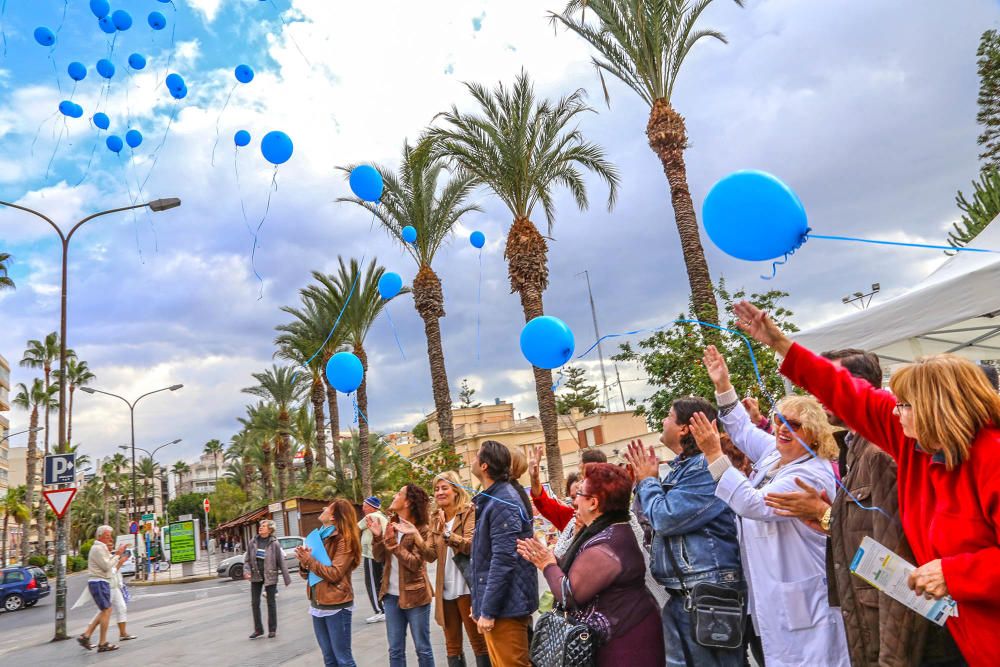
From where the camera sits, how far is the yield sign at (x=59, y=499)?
13180 mm

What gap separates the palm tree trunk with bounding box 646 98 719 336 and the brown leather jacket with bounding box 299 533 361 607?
Answer: 9.57m

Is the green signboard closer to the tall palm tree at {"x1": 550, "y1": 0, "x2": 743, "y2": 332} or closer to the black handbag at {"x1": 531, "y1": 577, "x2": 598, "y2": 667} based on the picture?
the tall palm tree at {"x1": 550, "y1": 0, "x2": 743, "y2": 332}

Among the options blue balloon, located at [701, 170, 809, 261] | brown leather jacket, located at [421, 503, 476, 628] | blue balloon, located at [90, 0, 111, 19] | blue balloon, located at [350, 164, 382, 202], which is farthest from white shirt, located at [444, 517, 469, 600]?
blue balloon, located at [90, 0, 111, 19]

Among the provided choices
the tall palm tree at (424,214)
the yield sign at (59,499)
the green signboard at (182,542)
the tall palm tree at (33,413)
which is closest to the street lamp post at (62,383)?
the yield sign at (59,499)

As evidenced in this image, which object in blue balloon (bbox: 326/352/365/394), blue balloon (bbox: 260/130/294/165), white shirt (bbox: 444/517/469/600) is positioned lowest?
white shirt (bbox: 444/517/469/600)

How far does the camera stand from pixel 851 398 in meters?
2.62

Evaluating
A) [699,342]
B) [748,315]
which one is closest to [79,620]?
[699,342]

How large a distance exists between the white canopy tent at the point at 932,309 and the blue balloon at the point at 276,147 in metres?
5.59

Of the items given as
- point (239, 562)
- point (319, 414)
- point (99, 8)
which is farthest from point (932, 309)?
point (319, 414)

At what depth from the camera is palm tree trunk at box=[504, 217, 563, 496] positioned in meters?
17.4

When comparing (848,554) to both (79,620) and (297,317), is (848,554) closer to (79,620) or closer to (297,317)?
(79,620)

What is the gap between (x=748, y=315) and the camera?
2.81 meters

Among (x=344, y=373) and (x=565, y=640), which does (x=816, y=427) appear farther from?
(x=344, y=373)

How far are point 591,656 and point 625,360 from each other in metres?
11.0
